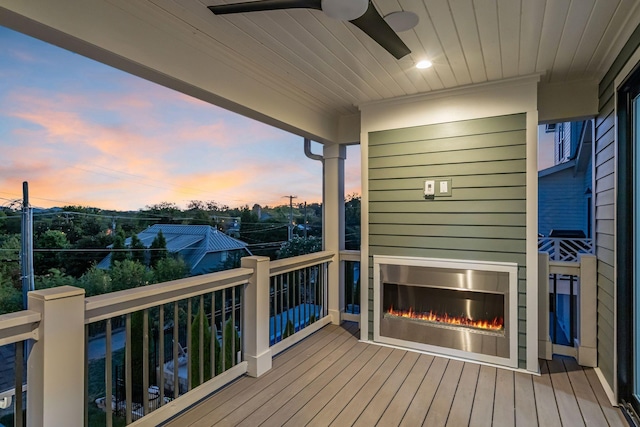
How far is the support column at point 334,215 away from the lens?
14.1 feet

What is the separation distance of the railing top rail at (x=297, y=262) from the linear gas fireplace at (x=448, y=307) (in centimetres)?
71

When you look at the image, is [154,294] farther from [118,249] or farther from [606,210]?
[606,210]

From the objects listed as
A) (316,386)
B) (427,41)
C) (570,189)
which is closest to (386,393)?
(316,386)

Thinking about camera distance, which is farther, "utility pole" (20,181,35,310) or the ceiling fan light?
"utility pole" (20,181,35,310)

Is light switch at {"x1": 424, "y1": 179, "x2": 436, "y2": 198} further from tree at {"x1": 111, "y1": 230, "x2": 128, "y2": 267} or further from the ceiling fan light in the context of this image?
tree at {"x1": 111, "y1": 230, "x2": 128, "y2": 267}

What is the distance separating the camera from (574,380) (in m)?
2.83

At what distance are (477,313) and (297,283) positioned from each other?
1866 mm

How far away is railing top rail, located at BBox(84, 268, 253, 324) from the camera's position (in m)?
1.85

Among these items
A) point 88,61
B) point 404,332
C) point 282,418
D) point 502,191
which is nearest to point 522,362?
point 404,332

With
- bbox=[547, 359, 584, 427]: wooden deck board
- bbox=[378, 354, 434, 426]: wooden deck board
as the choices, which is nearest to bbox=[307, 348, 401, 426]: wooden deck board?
bbox=[378, 354, 434, 426]: wooden deck board

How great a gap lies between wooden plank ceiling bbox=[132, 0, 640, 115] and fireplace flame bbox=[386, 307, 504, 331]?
2196 mm

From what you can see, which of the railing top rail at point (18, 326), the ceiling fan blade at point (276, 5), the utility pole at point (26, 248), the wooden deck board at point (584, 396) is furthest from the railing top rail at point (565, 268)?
the utility pole at point (26, 248)

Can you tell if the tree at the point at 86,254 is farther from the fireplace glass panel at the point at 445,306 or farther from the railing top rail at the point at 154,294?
the fireplace glass panel at the point at 445,306

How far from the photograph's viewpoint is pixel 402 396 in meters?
2.60
